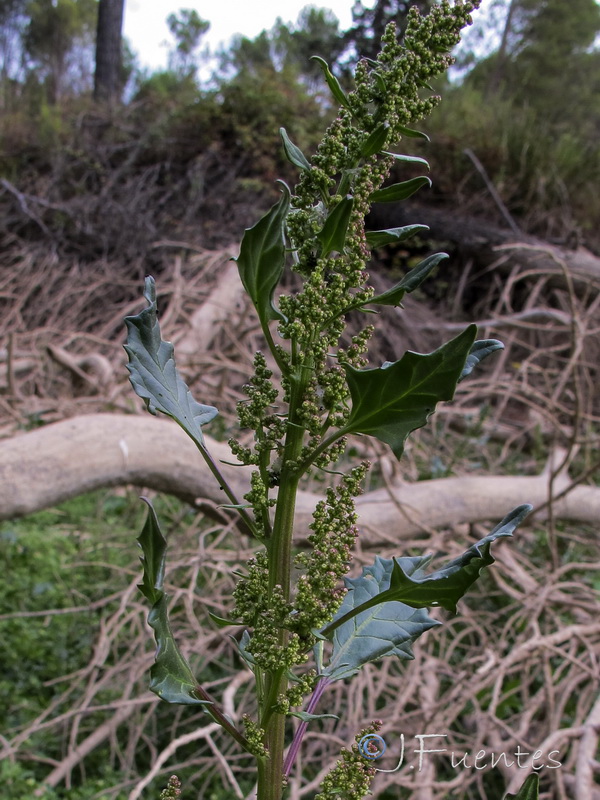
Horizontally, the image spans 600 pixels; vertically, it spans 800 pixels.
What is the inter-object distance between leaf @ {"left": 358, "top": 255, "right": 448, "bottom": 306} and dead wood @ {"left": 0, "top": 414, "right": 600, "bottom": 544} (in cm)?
154

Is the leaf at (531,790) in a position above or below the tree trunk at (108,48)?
below

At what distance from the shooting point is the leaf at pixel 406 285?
550 millimetres

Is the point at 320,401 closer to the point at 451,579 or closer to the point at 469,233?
the point at 451,579

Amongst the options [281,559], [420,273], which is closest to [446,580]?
[281,559]

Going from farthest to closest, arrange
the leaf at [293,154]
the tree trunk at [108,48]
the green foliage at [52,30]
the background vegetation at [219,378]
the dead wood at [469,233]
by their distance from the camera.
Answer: the green foliage at [52,30] < the tree trunk at [108,48] < the dead wood at [469,233] < the background vegetation at [219,378] < the leaf at [293,154]

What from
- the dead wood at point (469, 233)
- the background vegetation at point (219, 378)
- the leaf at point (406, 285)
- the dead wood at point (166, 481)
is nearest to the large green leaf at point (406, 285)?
the leaf at point (406, 285)

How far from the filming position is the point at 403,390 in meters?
0.52

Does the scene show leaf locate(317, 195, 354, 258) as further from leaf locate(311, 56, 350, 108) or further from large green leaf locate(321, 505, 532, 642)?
large green leaf locate(321, 505, 532, 642)

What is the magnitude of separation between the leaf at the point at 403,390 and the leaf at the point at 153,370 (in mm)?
159

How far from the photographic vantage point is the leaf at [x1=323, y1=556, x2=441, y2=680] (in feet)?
2.05

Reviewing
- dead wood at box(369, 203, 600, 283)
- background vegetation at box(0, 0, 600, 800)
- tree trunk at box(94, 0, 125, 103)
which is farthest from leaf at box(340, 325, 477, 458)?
tree trunk at box(94, 0, 125, 103)

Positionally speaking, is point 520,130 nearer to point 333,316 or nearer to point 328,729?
point 328,729

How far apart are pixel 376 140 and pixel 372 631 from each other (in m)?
0.46

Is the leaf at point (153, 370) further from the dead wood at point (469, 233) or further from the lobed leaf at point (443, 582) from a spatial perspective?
the dead wood at point (469, 233)
